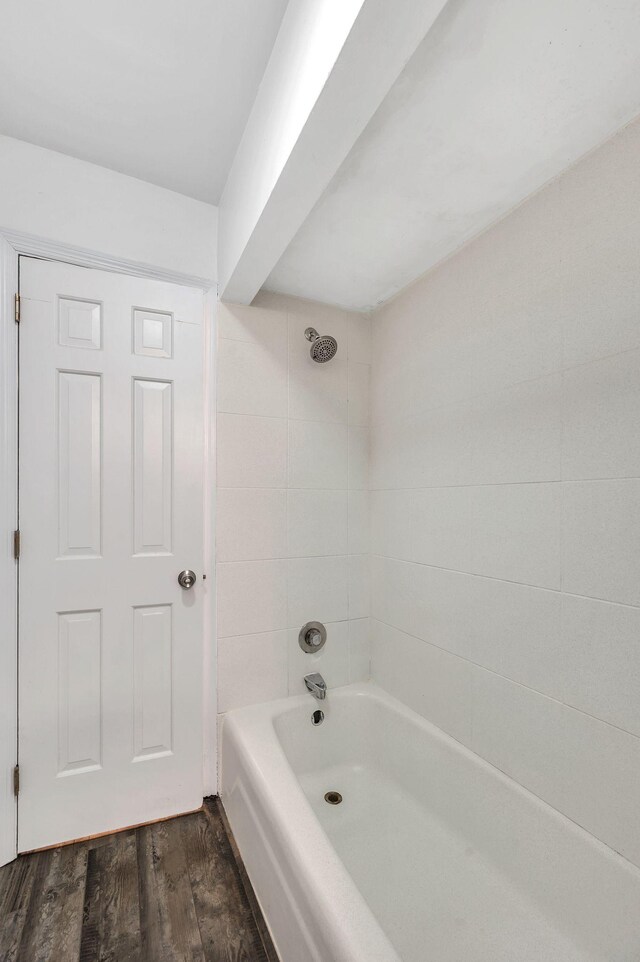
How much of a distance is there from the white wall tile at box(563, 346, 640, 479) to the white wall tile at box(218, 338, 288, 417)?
1.15 metres

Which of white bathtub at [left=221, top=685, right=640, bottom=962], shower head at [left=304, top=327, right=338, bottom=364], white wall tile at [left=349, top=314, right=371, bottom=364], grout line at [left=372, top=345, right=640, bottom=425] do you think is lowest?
white bathtub at [left=221, top=685, right=640, bottom=962]

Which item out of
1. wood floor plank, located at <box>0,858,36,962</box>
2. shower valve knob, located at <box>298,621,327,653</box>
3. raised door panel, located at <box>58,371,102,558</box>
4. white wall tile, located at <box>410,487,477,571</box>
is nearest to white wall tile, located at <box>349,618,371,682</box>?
shower valve knob, located at <box>298,621,327,653</box>

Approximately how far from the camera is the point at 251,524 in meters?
1.89

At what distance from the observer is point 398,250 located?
1687 millimetres

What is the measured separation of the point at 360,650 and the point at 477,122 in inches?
80.3

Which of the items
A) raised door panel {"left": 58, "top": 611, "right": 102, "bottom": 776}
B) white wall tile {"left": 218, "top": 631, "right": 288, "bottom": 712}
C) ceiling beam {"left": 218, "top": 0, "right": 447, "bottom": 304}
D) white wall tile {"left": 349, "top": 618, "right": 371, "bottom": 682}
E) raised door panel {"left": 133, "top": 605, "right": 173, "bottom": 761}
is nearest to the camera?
ceiling beam {"left": 218, "top": 0, "right": 447, "bottom": 304}

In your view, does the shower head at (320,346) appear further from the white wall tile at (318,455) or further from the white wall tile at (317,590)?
the white wall tile at (317,590)

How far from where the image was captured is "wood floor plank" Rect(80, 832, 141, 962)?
1.19 metres

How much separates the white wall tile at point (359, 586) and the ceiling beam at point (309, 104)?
1.36 m

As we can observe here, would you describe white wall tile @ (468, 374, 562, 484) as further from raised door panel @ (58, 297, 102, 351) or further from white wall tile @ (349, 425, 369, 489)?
raised door panel @ (58, 297, 102, 351)

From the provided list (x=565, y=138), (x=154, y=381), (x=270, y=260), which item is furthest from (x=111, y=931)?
(x=565, y=138)

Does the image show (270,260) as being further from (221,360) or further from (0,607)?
(0,607)

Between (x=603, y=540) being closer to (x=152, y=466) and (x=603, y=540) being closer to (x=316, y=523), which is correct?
(x=316, y=523)

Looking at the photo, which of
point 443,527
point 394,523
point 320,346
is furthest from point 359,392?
point 443,527
